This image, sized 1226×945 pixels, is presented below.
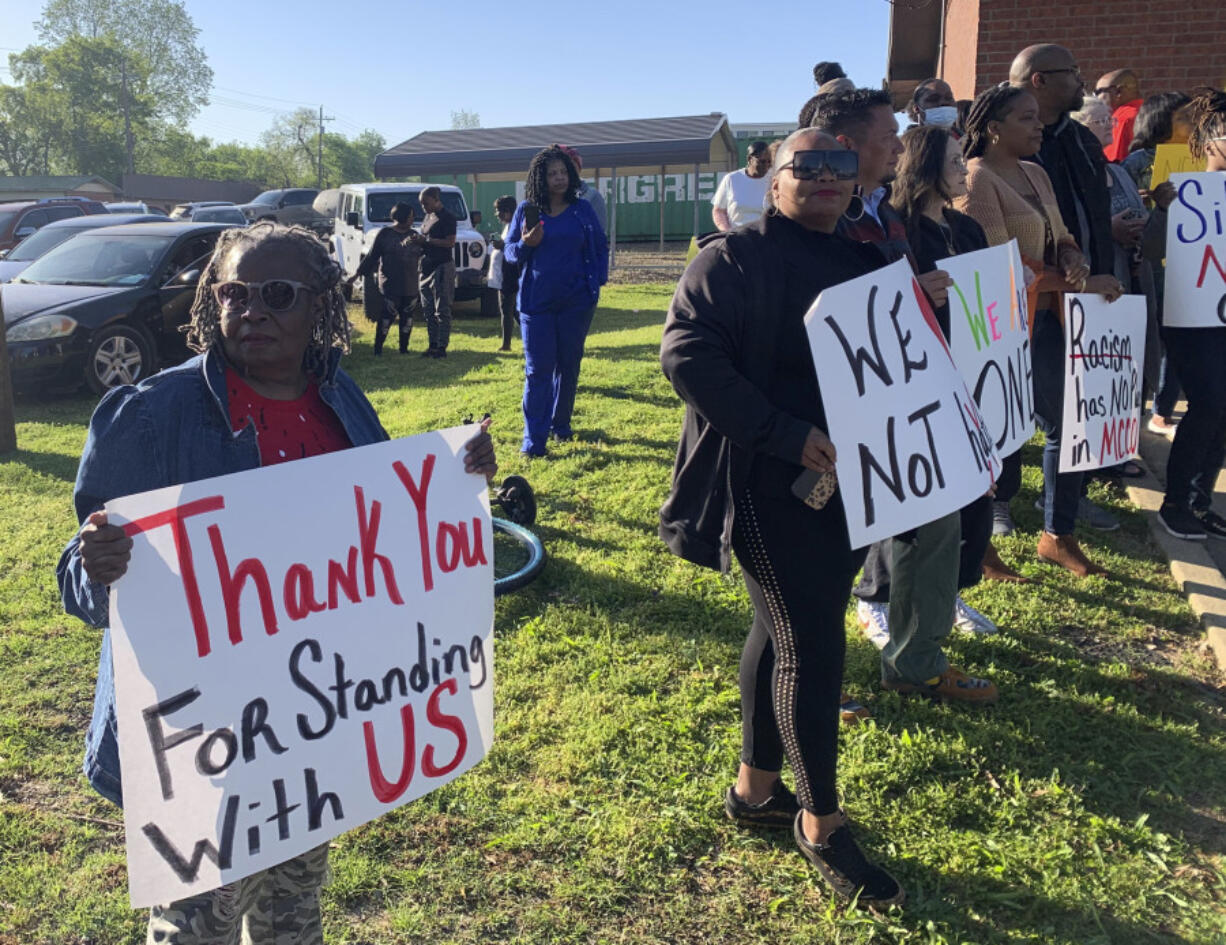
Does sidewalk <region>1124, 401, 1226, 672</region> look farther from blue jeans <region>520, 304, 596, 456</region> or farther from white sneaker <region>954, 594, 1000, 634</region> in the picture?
blue jeans <region>520, 304, 596, 456</region>

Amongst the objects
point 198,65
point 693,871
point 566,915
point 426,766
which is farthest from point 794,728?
point 198,65

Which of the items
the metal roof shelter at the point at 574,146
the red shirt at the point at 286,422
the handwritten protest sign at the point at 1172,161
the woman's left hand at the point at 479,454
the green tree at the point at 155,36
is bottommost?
the woman's left hand at the point at 479,454

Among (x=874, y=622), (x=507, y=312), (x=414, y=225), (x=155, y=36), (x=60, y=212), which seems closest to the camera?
(x=874, y=622)

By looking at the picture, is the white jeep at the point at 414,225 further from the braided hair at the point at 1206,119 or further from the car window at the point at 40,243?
the braided hair at the point at 1206,119

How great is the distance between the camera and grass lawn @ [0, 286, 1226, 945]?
259cm

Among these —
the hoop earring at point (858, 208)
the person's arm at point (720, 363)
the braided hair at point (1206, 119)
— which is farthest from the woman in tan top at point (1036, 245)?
the person's arm at point (720, 363)

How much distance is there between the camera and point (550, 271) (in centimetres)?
663

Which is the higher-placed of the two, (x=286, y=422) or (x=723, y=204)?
(x=723, y=204)

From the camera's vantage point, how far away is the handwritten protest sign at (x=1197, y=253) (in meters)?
Answer: 4.57

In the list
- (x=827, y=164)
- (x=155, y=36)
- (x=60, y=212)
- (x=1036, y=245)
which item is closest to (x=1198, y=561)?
(x=1036, y=245)

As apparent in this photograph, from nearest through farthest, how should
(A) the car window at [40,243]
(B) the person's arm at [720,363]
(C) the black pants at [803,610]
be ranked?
(B) the person's arm at [720,363] < (C) the black pants at [803,610] < (A) the car window at [40,243]

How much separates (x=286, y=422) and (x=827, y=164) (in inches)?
54.9

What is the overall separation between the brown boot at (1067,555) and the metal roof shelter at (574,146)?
866 inches

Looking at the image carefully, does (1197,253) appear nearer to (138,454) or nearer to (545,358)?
(545,358)
